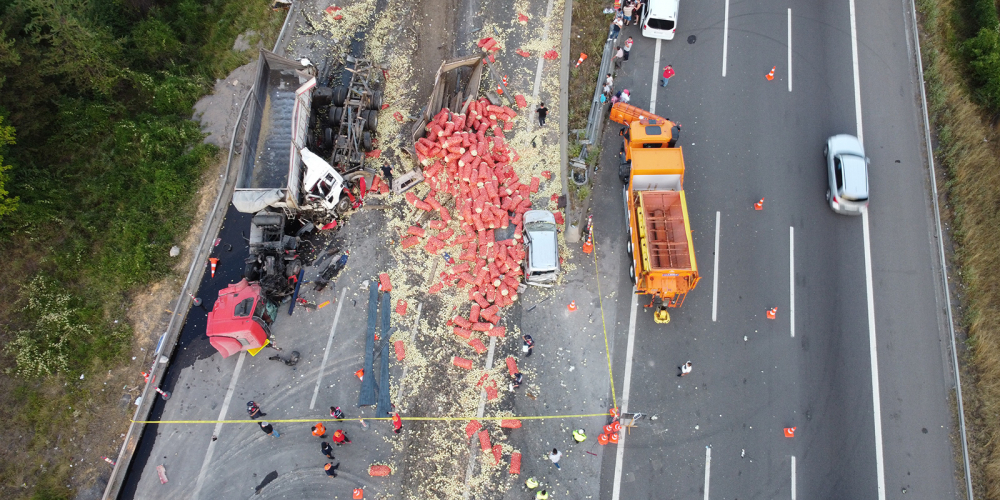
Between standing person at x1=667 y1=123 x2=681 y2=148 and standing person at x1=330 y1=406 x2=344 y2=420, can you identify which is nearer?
standing person at x1=330 y1=406 x2=344 y2=420

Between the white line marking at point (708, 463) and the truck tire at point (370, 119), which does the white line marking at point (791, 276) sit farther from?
the truck tire at point (370, 119)

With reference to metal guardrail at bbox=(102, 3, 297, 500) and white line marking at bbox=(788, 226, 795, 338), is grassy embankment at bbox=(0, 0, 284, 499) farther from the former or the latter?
white line marking at bbox=(788, 226, 795, 338)

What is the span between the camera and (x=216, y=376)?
19.8m

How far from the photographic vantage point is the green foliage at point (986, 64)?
73.9ft

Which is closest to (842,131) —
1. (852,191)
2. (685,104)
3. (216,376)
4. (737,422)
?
(852,191)

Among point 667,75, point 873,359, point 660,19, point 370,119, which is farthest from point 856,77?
point 370,119

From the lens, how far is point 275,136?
2231cm

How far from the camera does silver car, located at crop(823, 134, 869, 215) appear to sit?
20406 millimetres

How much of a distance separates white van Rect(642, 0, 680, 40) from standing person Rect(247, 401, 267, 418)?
20.7 metres

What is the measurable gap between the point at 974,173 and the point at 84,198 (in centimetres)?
3451

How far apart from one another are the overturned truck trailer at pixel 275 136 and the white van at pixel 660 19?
13754mm

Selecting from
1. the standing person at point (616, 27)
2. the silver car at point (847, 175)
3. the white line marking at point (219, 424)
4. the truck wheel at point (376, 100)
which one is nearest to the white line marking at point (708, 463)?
the silver car at point (847, 175)

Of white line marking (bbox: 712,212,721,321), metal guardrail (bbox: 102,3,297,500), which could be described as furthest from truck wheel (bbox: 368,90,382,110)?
white line marking (bbox: 712,212,721,321)

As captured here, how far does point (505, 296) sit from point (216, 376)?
10.4 meters
